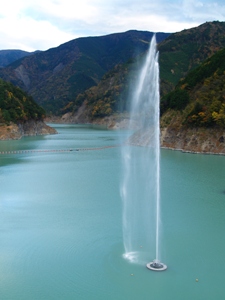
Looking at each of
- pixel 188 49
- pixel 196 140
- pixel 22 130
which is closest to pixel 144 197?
pixel 196 140

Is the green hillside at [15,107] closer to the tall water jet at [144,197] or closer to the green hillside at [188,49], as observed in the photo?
the tall water jet at [144,197]

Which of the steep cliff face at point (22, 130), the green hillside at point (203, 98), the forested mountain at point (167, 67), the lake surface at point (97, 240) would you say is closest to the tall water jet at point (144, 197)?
the lake surface at point (97, 240)

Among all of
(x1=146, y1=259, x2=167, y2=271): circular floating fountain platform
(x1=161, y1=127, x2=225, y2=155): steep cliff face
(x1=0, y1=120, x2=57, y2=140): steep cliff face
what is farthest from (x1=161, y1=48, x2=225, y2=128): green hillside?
(x1=146, y1=259, x2=167, y2=271): circular floating fountain platform

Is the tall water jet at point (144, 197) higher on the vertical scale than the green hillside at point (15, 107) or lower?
lower

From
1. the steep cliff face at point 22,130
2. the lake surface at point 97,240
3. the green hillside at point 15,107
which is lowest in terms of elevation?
the lake surface at point 97,240

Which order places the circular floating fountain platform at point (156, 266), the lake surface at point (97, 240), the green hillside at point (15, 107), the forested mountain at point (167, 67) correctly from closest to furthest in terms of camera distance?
the lake surface at point (97, 240)
the circular floating fountain platform at point (156, 266)
the green hillside at point (15, 107)
the forested mountain at point (167, 67)
